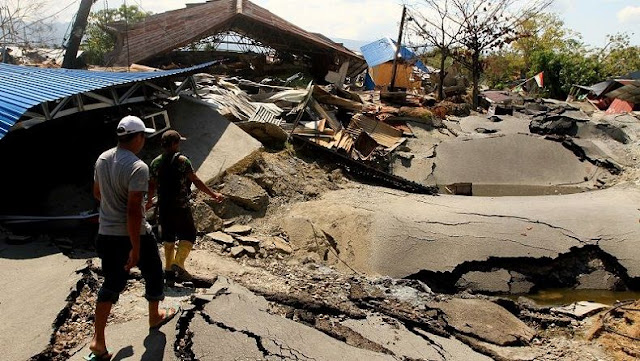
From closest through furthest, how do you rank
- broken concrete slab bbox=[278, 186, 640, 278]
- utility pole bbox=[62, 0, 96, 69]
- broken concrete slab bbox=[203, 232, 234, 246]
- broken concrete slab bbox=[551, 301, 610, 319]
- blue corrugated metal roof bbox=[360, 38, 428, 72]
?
broken concrete slab bbox=[551, 301, 610, 319] → broken concrete slab bbox=[203, 232, 234, 246] → broken concrete slab bbox=[278, 186, 640, 278] → utility pole bbox=[62, 0, 96, 69] → blue corrugated metal roof bbox=[360, 38, 428, 72]

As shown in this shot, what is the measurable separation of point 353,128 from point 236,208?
4701 millimetres

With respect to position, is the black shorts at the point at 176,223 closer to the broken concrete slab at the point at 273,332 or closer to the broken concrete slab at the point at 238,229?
the broken concrete slab at the point at 273,332

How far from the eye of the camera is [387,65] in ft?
80.5

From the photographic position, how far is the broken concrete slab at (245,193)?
688 cm

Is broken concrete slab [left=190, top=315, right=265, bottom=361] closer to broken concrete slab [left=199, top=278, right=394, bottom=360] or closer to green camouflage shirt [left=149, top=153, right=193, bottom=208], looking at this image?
broken concrete slab [left=199, top=278, right=394, bottom=360]

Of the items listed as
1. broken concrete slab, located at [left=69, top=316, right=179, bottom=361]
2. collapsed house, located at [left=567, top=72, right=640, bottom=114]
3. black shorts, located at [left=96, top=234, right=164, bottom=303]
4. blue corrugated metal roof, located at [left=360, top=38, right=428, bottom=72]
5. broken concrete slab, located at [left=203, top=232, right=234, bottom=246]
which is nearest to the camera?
black shorts, located at [left=96, top=234, right=164, bottom=303]

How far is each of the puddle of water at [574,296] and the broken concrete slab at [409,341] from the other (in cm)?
205

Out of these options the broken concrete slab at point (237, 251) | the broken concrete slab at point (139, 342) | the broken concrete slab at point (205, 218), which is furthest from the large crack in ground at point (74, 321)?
the broken concrete slab at point (205, 218)

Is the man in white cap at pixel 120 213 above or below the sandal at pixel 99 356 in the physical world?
above

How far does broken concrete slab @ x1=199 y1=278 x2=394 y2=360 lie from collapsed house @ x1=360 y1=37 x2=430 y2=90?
18.1 meters

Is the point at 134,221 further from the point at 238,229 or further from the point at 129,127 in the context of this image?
the point at 238,229

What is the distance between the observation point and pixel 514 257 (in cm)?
613

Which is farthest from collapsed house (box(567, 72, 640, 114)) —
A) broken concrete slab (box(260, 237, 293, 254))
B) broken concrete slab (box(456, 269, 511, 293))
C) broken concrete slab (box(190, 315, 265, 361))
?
broken concrete slab (box(190, 315, 265, 361))

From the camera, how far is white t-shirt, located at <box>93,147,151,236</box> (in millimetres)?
2863
